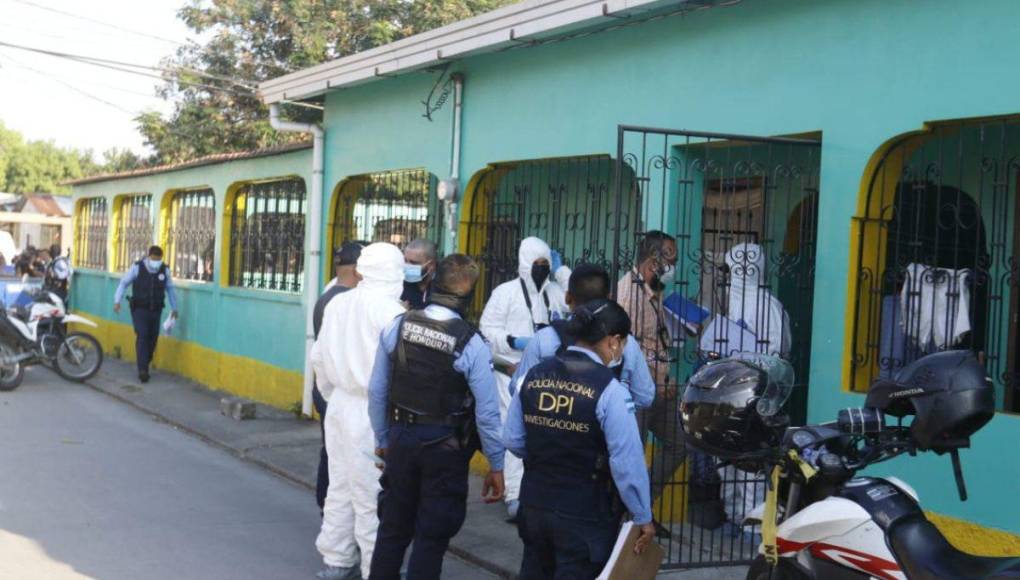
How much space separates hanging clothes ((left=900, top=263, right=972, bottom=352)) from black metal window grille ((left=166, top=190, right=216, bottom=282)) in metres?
11.2

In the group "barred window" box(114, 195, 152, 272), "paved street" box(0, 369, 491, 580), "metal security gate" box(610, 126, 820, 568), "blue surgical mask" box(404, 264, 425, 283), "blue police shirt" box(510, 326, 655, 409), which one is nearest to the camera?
"blue police shirt" box(510, 326, 655, 409)

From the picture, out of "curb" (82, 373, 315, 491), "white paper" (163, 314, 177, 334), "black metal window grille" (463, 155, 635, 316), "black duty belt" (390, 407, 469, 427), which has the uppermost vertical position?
"black metal window grille" (463, 155, 635, 316)

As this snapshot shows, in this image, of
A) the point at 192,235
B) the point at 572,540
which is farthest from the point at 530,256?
the point at 192,235

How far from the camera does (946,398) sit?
13.2ft

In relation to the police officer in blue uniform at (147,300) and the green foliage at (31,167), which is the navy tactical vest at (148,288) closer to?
the police officer in blue uniform at (147,300)

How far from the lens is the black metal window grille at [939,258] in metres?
6.49

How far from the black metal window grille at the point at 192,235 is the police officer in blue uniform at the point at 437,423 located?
10.8 m

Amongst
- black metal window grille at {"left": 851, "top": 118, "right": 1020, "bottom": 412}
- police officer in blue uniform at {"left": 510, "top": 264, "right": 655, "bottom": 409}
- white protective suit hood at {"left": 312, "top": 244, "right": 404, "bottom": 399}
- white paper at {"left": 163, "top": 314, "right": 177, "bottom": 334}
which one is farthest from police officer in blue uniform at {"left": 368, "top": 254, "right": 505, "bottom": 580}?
white paper at {"left": 163, "top": 314, "right": 177, "bottom": 334}

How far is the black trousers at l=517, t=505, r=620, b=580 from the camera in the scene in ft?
15.7

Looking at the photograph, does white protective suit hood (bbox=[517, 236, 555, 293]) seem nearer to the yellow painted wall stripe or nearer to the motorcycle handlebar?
the motorcycle handlebar

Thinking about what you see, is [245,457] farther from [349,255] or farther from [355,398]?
[355,398]

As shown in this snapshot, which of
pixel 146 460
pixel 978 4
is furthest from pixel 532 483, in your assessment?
pixel 146 460

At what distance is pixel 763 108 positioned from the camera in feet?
24.8

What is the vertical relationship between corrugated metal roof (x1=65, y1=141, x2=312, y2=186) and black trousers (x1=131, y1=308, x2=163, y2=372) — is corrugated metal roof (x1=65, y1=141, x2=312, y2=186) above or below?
above
